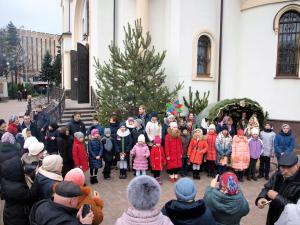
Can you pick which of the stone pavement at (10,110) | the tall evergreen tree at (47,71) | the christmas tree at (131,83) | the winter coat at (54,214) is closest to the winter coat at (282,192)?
the winter coat at (54,214)

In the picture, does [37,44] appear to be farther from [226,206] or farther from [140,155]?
[226,206]

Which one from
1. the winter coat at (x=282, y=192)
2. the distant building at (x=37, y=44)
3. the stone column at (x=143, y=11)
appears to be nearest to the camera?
the winter coat at (x=282, y=192)

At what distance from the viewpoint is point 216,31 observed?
46.1 ft

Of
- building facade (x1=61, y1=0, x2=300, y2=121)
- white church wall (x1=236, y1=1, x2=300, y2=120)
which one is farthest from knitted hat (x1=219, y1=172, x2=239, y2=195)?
white church wall (x1=236, y1=1, x2=300, y2=120)

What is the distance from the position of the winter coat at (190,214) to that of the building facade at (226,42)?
10454mm

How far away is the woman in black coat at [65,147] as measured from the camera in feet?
24.9

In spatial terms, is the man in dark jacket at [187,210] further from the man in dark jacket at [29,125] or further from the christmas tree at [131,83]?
the christmas tree at [131,83]

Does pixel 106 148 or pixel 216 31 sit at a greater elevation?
pixel 216 31

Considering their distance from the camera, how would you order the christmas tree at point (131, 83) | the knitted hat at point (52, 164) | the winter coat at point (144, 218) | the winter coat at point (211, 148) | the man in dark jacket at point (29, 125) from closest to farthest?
the winter coat at point (144, 218) → the knitted hat at point (52, 164) → the winter coat at point (211, 148) → the man in dark jacket at point (29, 125) → the christmas tree at point (131, 83)

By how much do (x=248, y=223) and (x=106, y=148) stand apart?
13.6ft

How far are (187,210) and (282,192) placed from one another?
4.80 feet

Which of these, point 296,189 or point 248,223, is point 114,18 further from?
point 296,189

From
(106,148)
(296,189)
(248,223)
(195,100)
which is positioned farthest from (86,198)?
(195,100)

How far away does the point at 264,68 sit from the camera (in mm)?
13312
